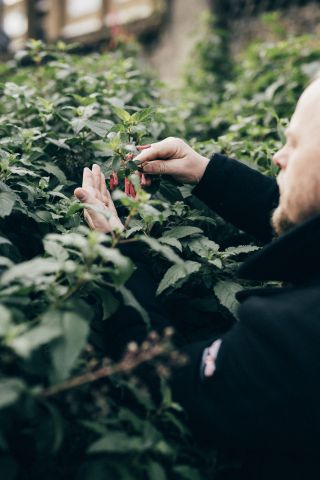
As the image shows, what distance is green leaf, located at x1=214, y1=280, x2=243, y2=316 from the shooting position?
173 centimetres

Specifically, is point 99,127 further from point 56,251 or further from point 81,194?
point 56,251

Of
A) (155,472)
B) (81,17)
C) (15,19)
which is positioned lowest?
(15,19)

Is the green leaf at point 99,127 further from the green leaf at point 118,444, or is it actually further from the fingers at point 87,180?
the green leaf at point 118,444

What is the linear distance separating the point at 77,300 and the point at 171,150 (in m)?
0.91

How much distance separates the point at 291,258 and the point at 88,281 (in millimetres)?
595

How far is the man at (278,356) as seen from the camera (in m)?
→ 1.28

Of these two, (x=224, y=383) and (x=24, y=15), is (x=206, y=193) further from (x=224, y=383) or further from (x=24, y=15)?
(x=24, y=15)

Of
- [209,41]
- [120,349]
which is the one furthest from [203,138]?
[209,41]

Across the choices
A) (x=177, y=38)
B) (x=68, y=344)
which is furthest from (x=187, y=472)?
(x=177, y=38)

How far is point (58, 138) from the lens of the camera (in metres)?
2.35

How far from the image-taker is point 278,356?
1286 millimetres

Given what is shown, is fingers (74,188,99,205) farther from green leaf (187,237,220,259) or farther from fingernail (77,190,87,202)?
green leaf (187,237,220,259)

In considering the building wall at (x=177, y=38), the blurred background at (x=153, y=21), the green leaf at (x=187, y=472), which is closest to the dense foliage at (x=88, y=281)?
the green leaf at (x=187, y=472)

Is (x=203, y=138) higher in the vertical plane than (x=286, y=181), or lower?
lower
